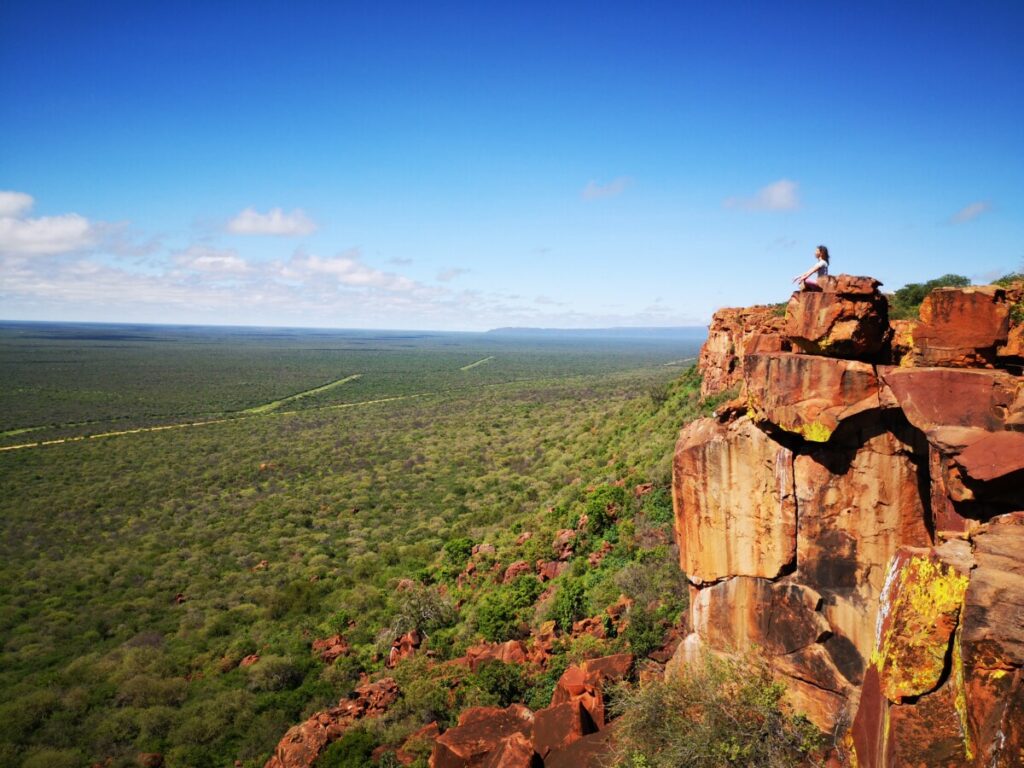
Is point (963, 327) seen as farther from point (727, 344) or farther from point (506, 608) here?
point (727, 344)

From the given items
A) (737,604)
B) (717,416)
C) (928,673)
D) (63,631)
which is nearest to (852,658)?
(737,604)

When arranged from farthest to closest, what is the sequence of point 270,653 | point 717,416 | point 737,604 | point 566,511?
point 566,511 < point 270,653 < point 717,416 < point 737,604

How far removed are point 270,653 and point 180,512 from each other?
22120 millimetres

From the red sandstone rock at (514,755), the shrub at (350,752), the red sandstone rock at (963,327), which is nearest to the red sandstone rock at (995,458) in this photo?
the red sandstone rock at (963,327)

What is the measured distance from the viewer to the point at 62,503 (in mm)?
41094

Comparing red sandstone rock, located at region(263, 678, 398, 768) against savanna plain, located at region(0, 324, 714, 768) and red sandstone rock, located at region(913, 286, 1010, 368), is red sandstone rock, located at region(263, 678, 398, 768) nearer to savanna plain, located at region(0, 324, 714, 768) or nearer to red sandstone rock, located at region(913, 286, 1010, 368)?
savanna plain, located at region(0, 324, 714, 768)

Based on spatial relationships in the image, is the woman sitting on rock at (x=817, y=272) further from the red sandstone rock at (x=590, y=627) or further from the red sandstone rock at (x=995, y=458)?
the red sandstone rock at (x=590, y=627)

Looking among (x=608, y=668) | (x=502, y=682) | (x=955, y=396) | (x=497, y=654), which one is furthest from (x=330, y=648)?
(x=955, y=396)

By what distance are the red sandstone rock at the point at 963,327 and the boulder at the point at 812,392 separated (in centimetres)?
97

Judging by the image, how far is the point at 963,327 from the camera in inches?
350

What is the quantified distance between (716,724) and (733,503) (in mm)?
4069

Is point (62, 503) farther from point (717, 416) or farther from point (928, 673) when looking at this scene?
point (928, 673)

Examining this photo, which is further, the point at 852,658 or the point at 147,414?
the point at 147,414

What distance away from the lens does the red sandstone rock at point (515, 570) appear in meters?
23.8
